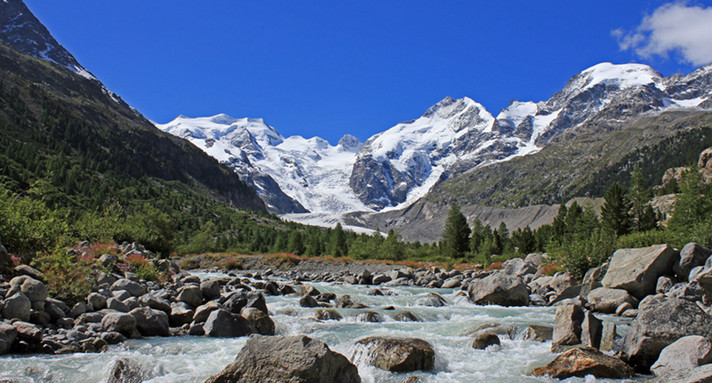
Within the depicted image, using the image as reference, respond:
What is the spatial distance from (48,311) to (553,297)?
26.1m

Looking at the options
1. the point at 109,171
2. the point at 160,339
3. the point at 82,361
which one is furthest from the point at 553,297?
the point at 109,171

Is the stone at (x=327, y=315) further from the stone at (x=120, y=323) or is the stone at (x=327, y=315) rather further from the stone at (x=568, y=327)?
the stone at (x=568, y=327)

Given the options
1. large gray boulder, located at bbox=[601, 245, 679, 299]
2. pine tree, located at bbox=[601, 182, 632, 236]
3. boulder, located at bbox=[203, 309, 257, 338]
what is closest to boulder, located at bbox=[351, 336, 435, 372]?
boulder, located at bbox=[203, 309, 257, 338]

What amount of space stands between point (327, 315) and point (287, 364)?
11.0 m

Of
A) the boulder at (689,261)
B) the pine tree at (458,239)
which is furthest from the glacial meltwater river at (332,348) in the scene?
the pine tree at (458,239)

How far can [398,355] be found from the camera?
11.8m

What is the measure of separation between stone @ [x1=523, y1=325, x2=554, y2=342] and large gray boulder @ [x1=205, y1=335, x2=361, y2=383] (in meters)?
8.77

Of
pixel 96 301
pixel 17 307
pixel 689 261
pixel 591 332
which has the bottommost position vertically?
pixel 96 301

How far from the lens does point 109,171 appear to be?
483 ft

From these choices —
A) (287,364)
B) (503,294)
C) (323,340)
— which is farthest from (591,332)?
(503,294)

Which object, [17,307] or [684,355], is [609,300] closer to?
[684,355]

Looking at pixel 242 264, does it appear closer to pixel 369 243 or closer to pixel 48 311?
pixel 369 243

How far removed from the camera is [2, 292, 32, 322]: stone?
11.9 metres

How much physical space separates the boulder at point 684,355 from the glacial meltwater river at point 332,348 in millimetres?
2033
